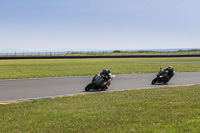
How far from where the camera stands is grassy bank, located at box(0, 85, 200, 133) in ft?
22.6

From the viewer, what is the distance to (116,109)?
8.84 meters

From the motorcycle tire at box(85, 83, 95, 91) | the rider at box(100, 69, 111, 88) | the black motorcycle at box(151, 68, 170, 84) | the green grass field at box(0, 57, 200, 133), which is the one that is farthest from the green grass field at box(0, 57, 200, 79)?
the green grass field at box(0, 57, 200, 133)

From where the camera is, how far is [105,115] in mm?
8078

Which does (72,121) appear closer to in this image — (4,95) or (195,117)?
(195,117)

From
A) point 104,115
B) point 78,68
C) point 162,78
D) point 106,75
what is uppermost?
point 106,75

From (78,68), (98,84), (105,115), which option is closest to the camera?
(105,115)

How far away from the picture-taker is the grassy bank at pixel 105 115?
22.6 ft

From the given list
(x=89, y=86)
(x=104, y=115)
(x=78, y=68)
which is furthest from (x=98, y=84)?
(x=78, y=68)

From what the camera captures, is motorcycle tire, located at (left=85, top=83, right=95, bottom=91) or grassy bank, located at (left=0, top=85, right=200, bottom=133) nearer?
grassy bank, located at (left=0, top=85, right=200, bottom=133)

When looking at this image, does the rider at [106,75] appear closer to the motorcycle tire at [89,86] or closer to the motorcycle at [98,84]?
the motorcycle at [98,84]

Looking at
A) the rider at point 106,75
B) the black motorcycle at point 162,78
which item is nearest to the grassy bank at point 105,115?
the rider at point 106,75

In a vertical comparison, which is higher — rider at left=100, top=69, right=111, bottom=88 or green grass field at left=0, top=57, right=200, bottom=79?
rider at left=100, top=69, right=111, bottom=88

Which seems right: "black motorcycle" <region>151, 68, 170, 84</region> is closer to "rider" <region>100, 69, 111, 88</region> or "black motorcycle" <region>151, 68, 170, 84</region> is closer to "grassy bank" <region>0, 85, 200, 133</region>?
"rider" <region>100, 69, 111, 88</region>

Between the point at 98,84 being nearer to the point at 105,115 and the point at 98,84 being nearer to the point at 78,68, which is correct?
the point at 105,115
